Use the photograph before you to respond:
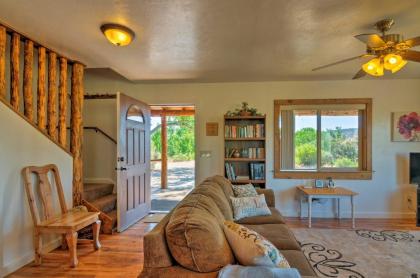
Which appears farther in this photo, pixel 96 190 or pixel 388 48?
pixel 96 190

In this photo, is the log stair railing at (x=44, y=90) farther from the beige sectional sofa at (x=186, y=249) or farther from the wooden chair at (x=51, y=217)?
the beige sectional sofa at (x=186, y=249)

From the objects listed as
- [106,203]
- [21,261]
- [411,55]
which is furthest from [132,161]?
[411,55]

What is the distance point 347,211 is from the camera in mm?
4598

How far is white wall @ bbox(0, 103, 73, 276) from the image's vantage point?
2.58m

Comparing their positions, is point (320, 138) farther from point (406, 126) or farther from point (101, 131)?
point (101, 131)

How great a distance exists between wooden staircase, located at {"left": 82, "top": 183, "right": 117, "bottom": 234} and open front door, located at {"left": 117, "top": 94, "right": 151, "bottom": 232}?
0.51ft

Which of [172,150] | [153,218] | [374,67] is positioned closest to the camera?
[374,67]

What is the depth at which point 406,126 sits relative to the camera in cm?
453

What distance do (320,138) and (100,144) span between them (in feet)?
13.4

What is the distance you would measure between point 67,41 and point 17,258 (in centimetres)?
240

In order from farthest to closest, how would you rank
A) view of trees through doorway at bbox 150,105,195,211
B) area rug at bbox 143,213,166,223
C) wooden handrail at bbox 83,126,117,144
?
1. view of trees through doorway at bbox 150,105,195,211
2. wooden handrail at bbox 83,126,117,144
3. area rug at bbox 143,213,166,223

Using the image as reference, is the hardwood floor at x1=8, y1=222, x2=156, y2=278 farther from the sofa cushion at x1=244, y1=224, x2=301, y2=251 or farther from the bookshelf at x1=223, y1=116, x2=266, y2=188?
the bookshelf at x1=223, y1=116, x2=266, y2=188

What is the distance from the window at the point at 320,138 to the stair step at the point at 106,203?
2.88m

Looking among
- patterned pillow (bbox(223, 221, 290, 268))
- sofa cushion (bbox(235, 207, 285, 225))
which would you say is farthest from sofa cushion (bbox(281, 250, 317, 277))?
sofa cushion (bbox(235, 207, 285, 225))
